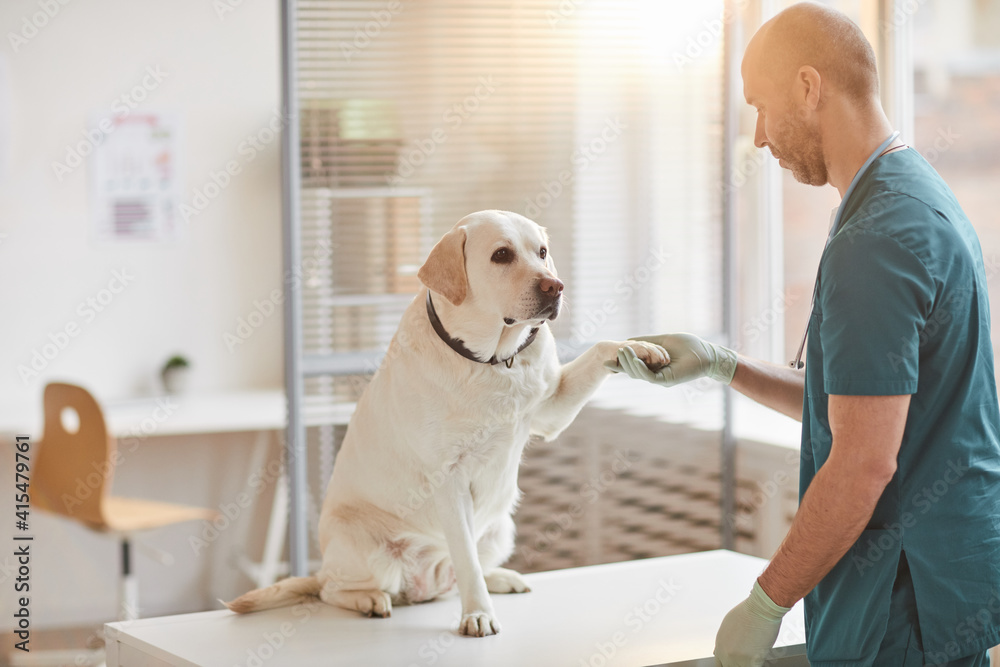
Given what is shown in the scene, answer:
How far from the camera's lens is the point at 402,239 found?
2582 mm

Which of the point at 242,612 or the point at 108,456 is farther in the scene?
the point at 108,456

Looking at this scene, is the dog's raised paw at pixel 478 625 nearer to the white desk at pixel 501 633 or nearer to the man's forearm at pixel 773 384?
the white desk at pixel 501 633

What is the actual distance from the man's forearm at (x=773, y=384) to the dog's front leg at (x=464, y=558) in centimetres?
55

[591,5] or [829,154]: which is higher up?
[591,5]

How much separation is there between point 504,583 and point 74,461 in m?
1.83

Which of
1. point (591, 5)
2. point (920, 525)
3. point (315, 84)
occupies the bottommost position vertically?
point (920, 525)

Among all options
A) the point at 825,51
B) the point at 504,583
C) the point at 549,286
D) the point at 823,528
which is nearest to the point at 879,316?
the point at 823,528

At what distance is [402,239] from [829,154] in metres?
1.51

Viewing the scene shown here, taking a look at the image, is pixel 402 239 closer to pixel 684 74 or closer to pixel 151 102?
pixel 684 74

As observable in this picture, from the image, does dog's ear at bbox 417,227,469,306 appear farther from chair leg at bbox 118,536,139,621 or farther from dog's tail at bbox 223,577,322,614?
chair leg at bbox 118,536,139,621

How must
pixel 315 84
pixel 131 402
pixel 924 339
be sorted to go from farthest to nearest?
pixel 131 402, pixel 315 84, pixel 924 339

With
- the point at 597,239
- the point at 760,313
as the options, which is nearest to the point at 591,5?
the point at 597,239

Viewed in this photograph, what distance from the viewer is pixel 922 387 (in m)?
1.15

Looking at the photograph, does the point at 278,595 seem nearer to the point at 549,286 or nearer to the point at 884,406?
the point at 549,286
